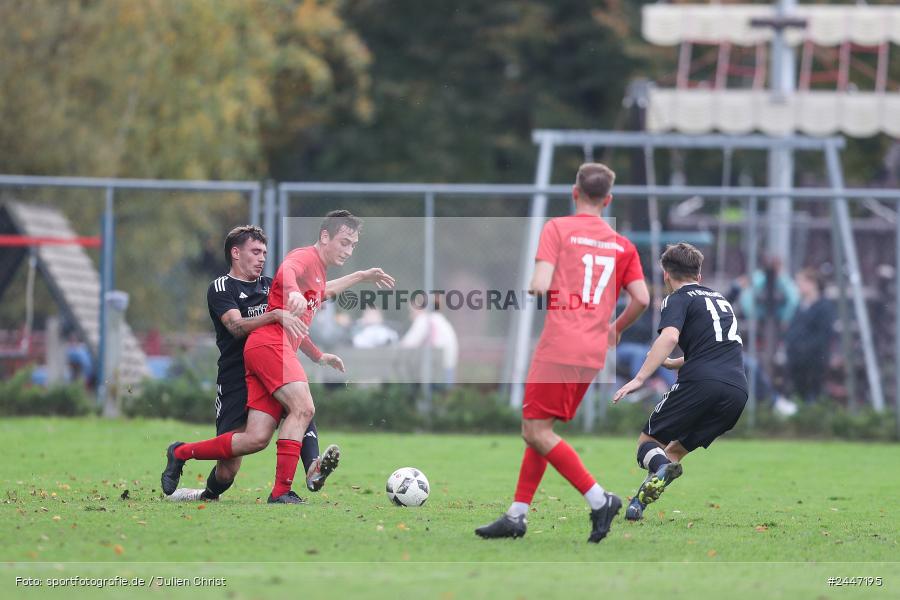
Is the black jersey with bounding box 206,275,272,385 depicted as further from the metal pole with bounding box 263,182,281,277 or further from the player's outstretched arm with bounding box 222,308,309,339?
the metal pole with bounding box 263,182,281,277

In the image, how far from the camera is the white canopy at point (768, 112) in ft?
67.7

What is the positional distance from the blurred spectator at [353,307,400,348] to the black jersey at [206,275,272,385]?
245 inches

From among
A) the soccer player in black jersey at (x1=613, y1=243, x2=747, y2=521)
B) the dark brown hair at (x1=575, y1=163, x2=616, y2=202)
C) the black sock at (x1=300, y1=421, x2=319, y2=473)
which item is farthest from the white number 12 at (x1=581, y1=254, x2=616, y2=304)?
the black sock at (x1=300, y1=421, x2=319, y2=473)

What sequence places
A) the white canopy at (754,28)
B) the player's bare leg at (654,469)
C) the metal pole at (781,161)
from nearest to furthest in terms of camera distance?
1. the player's bare leg at (654,469)
2. the metal pole at (781,161)
3. the white canopy at (754,28)

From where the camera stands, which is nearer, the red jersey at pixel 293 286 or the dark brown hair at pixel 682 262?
the red jersey at pixel 293 286

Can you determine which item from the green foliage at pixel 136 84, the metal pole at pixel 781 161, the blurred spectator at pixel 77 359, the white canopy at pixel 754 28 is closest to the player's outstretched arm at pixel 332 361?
the metal pole at pixel 781 161

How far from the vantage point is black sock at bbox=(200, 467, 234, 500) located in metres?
8.70

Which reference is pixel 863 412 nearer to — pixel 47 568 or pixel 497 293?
pixel 497 293

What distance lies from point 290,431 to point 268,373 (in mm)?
392

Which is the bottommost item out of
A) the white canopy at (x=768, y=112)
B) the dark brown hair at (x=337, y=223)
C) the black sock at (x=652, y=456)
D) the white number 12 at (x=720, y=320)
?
the black sock at (x=652, y=456)

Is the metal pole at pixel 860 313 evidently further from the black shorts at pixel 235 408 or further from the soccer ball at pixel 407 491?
the black shorts at pixel 235 408

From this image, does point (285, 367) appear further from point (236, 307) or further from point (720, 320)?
point (720, 320)

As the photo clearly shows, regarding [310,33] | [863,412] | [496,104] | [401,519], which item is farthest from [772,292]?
[496,104]

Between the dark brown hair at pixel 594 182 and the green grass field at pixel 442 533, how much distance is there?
72.4 inches
